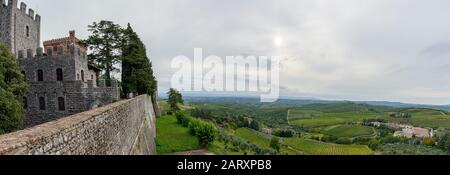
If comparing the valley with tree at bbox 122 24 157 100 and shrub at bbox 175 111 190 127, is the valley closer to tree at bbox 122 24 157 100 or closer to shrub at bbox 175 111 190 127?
shrub at bbox 175 111 190 127

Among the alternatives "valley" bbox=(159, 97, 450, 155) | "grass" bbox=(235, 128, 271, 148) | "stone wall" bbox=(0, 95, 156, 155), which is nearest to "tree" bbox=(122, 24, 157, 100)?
"valley" bbox=(159, 97, 450, 155)

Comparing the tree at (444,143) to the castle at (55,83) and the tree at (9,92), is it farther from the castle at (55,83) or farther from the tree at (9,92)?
the tree at (9,92)

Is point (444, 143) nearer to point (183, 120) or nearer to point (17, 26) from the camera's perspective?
point (183, 120)

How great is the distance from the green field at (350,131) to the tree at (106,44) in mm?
77143

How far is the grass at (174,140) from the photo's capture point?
86.3 ft

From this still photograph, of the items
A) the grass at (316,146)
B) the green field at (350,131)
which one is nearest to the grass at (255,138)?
the grass at (316,146)

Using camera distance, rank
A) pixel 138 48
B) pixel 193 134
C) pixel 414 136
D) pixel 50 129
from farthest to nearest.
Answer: pixel 414 136
pixel 138 48
pixel 193 134
pixel 50 129

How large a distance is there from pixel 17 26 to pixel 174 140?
17244mm

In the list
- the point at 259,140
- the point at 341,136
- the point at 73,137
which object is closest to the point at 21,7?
the point at 73,137

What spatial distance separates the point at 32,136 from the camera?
15.4ft
